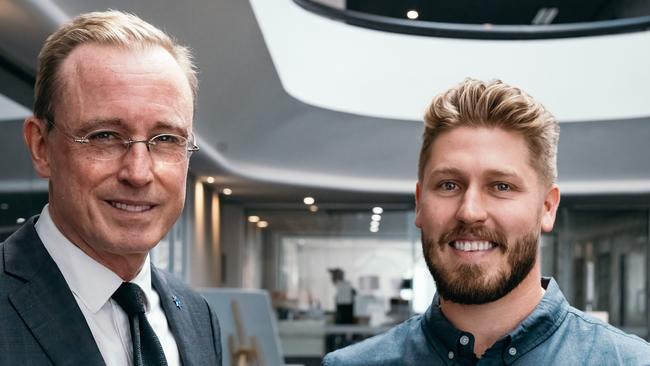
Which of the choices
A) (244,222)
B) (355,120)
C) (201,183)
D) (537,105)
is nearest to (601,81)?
(355,120)

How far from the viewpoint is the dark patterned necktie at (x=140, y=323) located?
6.11 feet

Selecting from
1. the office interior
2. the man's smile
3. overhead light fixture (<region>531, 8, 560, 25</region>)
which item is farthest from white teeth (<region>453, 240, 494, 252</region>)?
overhead light fixture (<region>531, 8, 560, 25</region>)

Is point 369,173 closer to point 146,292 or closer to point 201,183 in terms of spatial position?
point 201,183

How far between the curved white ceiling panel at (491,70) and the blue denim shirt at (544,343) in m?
7.65

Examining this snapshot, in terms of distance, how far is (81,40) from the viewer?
1865 millimetres

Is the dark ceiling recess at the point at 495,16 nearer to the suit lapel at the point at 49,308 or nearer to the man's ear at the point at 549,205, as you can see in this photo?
the man's ear at the point at 549,205

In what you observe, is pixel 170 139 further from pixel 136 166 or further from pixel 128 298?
pixel 128 298

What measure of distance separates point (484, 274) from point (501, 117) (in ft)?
1.25

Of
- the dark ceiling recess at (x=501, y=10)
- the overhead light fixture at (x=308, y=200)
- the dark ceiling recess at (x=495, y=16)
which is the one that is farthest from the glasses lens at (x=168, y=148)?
the overhead light fixture at (x=308, y=200)

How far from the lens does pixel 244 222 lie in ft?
48.7

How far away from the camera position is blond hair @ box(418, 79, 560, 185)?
2.02 m

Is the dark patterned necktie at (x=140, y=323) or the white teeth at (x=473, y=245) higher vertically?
the white teeth at (x=473, y=245)

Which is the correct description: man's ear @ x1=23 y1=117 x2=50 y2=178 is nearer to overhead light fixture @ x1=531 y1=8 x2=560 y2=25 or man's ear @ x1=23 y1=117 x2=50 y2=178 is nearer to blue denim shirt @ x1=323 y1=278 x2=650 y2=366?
blue denim shirt @ x1=323 y1=278 x2=650 y2=366

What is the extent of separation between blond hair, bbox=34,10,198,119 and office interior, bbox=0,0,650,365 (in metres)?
2.73
